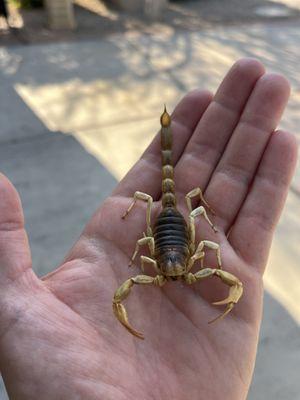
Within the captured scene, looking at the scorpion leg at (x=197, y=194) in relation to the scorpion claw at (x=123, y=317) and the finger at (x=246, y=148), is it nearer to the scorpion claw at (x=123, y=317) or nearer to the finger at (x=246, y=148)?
the finger at (x=246, y=148)

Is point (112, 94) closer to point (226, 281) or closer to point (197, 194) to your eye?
point (197, 194)

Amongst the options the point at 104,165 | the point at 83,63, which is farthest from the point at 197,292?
the point at 83,63

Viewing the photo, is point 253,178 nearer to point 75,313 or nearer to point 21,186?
point 75,313

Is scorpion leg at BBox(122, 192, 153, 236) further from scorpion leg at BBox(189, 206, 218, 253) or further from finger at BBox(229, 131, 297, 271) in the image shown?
finger at BBox(229, 131, 297, 271)

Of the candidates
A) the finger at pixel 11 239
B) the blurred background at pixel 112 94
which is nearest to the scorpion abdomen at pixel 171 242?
the finger at pixel 11 239

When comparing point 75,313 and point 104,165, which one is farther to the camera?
point 104,165

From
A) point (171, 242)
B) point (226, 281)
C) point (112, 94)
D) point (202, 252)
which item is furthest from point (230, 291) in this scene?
point (112, 94)
